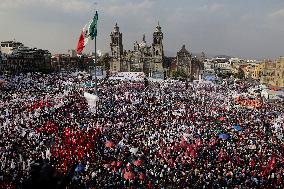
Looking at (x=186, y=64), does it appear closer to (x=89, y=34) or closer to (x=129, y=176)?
(x=89, y=34)

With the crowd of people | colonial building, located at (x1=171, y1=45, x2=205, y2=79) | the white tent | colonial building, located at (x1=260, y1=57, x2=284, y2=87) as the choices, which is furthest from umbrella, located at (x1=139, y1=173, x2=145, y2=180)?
colonial building, located at (x1=171, y1=45, x2=205, y2=79)

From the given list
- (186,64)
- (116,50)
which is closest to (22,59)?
(116,50)

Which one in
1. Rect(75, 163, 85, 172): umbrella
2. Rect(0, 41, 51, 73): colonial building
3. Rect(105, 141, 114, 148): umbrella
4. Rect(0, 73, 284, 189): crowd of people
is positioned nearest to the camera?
Rect(75, 163, 85, 172): umbrella

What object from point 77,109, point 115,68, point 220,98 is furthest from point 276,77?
point 77,109

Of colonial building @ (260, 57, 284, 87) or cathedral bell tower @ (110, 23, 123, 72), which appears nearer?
colonial building @ (260, 57, 284, 87)

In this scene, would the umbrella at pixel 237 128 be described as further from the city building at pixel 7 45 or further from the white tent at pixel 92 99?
the city building at pixel 7 45

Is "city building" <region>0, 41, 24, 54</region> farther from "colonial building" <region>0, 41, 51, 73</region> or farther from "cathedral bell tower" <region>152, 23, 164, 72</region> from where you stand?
"cathedral bell tower" <region>152, 23, 164, 72</region>

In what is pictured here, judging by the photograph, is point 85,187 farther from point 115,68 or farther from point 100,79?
point 115,68
